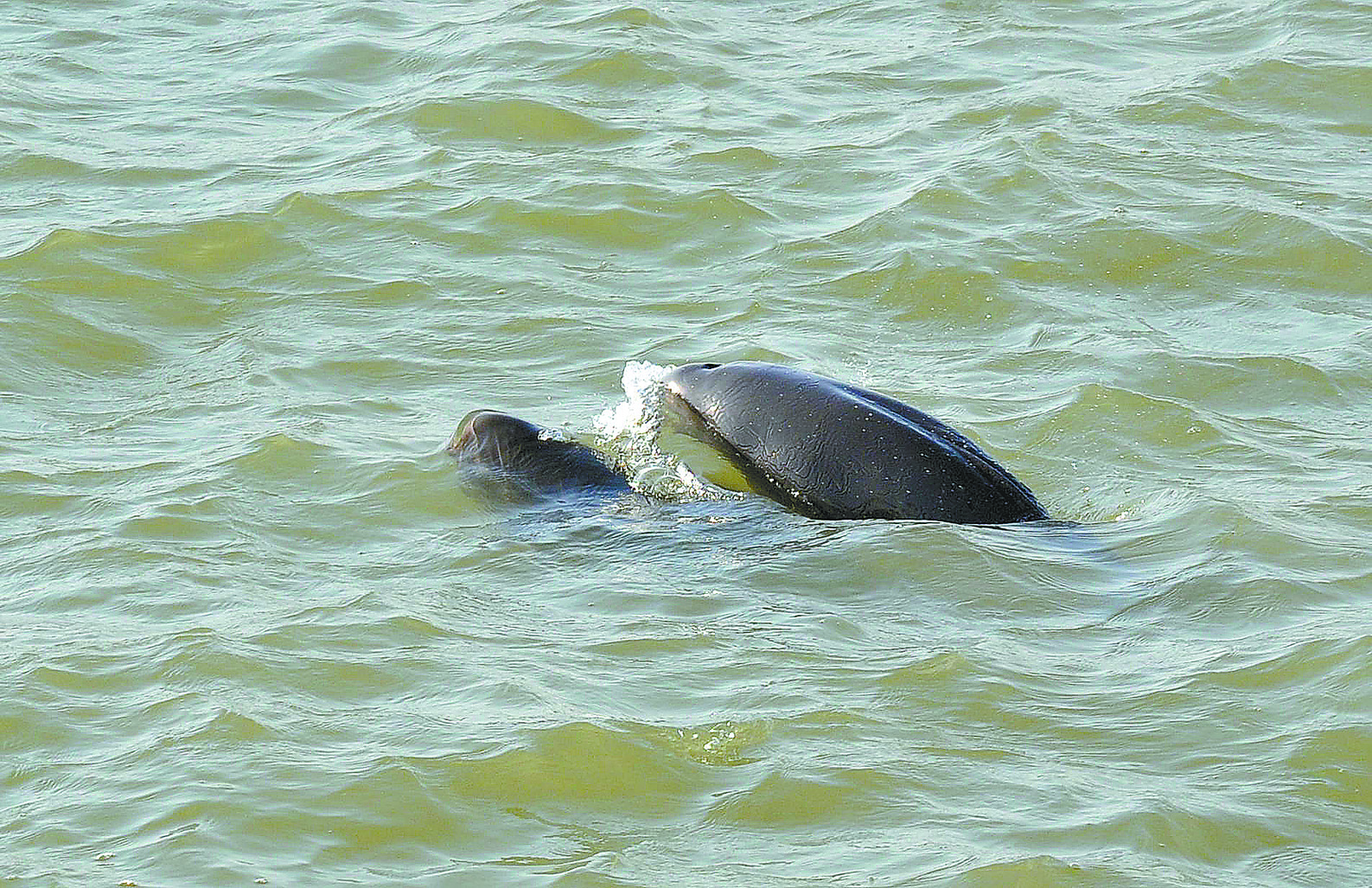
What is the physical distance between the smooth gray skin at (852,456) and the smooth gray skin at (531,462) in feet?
1.57

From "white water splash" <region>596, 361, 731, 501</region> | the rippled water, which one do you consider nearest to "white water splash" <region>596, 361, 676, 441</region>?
"white water splash" <region>596, 361, 731, 501</region>

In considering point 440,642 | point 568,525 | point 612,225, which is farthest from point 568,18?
point 440,642

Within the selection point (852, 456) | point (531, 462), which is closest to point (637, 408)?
point (531, 462)

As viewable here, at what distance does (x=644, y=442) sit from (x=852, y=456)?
1.05m

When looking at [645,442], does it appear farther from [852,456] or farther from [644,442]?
[852,456]

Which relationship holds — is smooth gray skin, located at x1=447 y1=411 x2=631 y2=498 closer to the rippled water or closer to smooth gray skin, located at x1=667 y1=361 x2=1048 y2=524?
the rippled water

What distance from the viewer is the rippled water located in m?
4.91

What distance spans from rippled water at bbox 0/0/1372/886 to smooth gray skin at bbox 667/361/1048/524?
11cm

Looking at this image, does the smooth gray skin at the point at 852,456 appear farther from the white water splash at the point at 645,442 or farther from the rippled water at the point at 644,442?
the white water splash at the point at 645,442

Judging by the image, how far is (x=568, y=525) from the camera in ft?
21.5

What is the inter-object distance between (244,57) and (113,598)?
6.69 metres

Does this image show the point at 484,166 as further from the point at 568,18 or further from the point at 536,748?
the point at 536,748

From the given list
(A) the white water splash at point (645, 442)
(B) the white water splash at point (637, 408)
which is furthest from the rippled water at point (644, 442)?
(B) the white water splash at point (637, 408)

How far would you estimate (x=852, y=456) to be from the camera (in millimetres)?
6281
